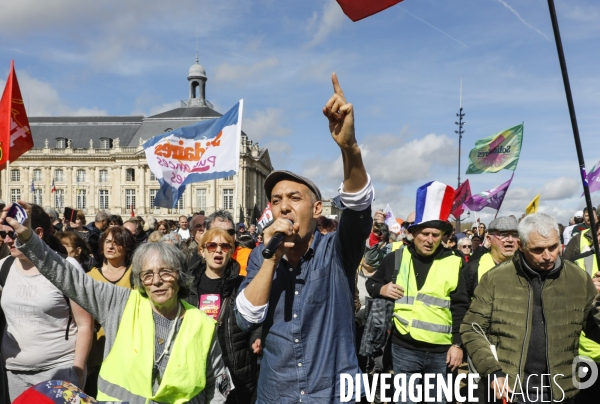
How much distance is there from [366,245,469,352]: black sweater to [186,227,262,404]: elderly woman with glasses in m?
1.19

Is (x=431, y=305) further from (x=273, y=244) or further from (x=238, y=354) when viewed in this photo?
(x=273, y=244)

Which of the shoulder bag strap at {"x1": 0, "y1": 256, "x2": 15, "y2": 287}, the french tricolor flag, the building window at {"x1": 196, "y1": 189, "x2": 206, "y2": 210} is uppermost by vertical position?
the building window at {"x1": 196, "y1": 189, "x2": 206, "y2": 210}

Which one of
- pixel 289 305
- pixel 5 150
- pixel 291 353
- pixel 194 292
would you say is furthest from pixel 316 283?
pixel 5 150

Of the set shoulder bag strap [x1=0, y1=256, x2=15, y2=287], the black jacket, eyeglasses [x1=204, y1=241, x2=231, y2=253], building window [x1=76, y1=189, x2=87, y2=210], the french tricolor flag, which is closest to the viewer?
shoulder bag strap [x1=0, y1=256, x2=15, y2=287]

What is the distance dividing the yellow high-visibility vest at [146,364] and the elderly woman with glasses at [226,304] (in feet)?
3.28

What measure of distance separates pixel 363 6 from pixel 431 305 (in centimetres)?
244

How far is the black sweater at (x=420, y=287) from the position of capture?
4.28 meters

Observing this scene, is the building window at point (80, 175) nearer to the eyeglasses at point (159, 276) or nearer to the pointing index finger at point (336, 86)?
the eyeglasses at point (159, 276)

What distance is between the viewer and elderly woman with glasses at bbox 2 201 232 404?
2.59 meters

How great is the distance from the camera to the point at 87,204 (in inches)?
2921

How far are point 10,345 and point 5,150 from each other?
1533 millimetres

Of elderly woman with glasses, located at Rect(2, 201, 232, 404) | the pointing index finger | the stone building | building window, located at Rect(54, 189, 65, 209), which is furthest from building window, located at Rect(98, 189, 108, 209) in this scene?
the pointing index finger

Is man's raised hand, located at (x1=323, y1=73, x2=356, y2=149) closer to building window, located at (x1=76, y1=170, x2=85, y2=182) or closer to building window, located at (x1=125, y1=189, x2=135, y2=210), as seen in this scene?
building window, located at (x1=125, y1=189, x2=135, y2=210)

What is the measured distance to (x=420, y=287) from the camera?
4.39 m
